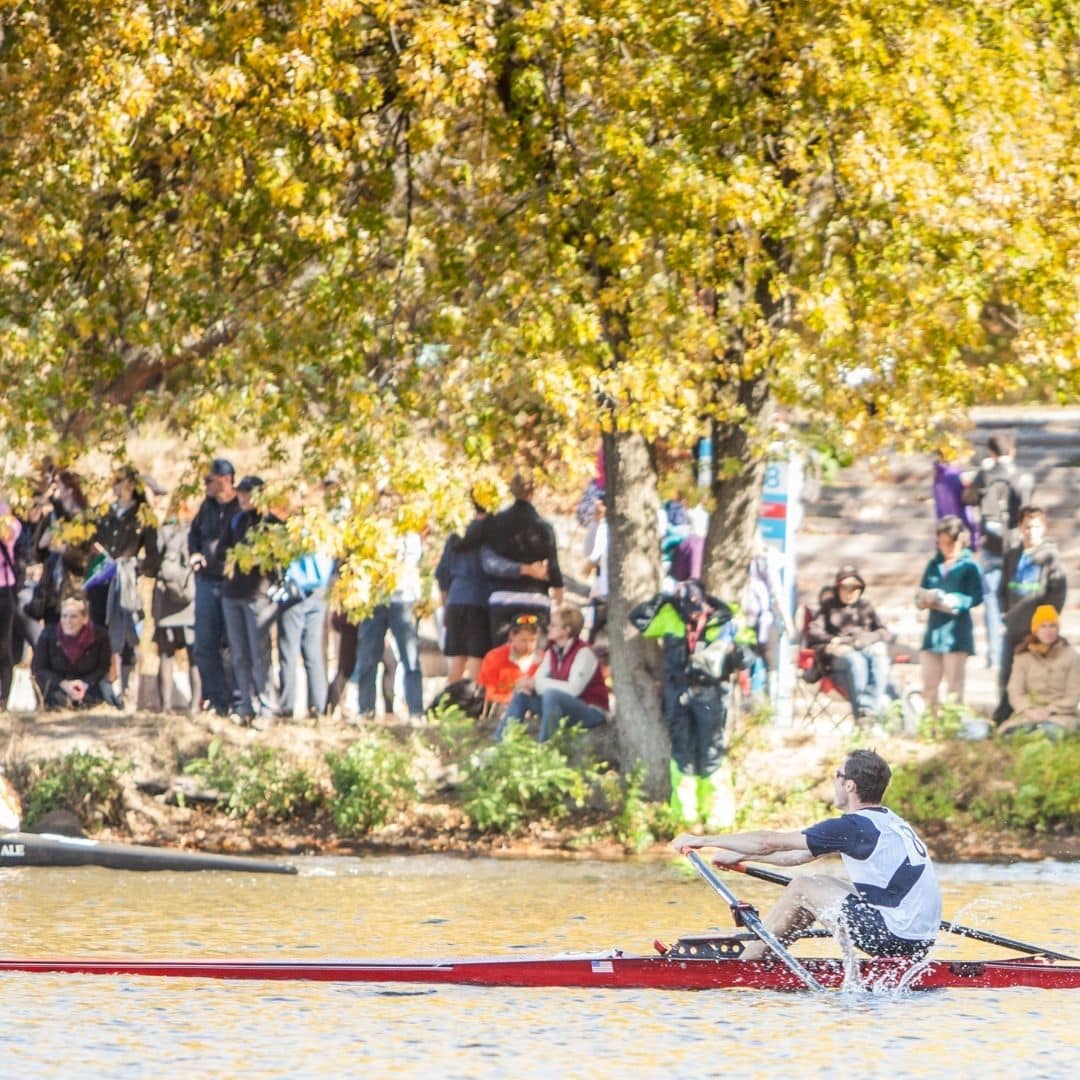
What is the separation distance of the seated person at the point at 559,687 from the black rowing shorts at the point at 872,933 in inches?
284

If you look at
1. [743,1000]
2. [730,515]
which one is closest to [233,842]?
[730,515]

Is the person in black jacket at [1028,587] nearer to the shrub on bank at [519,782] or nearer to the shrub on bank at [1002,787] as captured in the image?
the shrub on bank at [1002,787]

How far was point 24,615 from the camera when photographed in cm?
2114

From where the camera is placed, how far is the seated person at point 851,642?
20.2 meters

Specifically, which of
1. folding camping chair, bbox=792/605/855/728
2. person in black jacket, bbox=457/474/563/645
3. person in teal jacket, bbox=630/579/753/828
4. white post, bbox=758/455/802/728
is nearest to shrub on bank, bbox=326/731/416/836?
person in black jacket, bbox=457/474/563/645

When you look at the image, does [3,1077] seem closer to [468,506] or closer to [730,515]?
[468,506]

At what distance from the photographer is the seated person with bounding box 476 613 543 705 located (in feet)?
65.2

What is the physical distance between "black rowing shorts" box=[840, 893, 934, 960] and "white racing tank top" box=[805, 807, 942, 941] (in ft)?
0.09

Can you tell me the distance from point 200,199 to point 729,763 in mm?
6044

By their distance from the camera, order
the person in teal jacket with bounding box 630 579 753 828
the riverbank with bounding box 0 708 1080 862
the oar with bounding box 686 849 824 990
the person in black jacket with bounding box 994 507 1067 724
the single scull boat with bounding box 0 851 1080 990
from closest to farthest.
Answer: the oar with bounding box 686 849 824 990, the single scull boat with bounding box 0 851 1080 990, the person in teal jacket with bounding box 630 579 753 828, the riverbank with bounding box 0 708 1080 862, the person in black jacket with bounding box 994 507 1067 724

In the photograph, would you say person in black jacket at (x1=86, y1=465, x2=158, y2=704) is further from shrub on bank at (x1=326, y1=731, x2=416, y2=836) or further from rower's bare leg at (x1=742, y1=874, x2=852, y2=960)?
rower's bare leg at (x1=742, y1=874, x2=852, y2=960)

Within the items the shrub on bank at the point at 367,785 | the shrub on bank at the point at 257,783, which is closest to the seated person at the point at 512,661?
the shrub on bank at the point at 367,785

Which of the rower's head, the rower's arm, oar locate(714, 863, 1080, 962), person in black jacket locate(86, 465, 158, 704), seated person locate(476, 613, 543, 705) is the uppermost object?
person in black jacket locate(86, 465, 158, 704)

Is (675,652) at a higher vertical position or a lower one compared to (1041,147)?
lower
